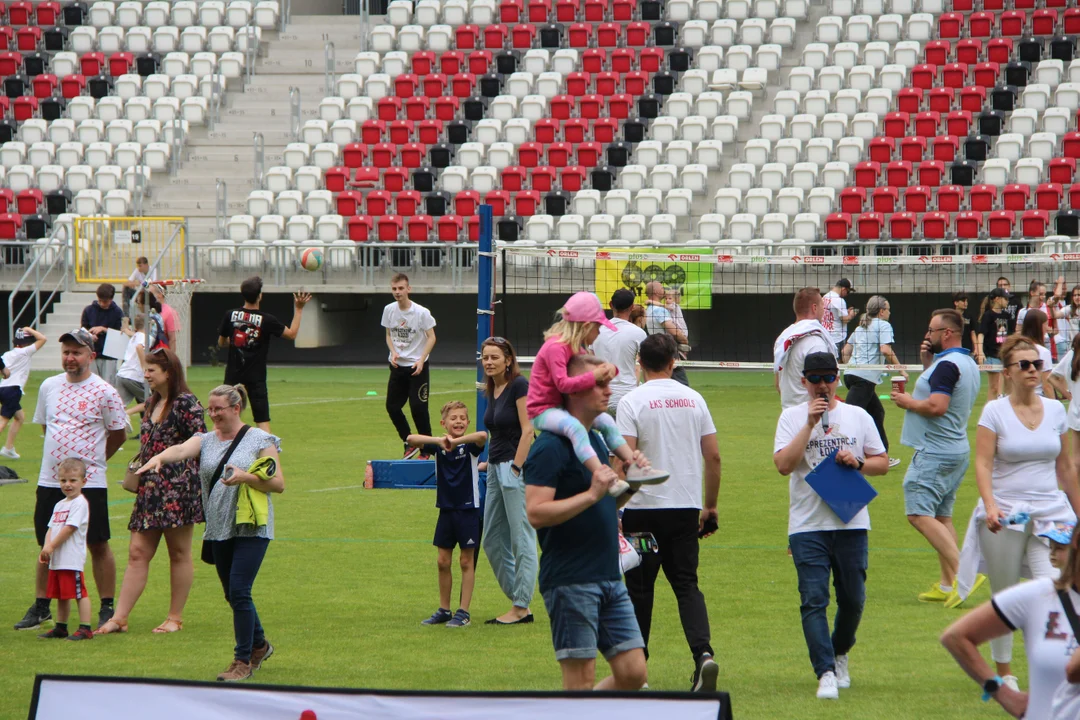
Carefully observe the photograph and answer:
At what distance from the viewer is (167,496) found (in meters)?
8.12

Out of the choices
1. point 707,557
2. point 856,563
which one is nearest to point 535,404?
point 856,563

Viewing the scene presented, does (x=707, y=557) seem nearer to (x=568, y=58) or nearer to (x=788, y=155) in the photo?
(x=788, y=155)

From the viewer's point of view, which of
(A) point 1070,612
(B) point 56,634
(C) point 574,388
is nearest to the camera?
(A) point 1070,612

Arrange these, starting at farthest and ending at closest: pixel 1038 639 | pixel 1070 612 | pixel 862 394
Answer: pixel 862 394 → pixel 1038 639 → pixel 1070 612

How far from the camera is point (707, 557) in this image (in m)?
10.4

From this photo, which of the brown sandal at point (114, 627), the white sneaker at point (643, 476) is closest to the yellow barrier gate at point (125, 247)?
the brown sandal at point (114, 627)

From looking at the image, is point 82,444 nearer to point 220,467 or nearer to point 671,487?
point 220,467

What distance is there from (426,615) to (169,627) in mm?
1579

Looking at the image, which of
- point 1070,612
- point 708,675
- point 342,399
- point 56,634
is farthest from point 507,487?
point 342,399

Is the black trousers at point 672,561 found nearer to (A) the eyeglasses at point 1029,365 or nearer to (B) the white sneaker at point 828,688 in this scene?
(B) the white sneaker at point 828,688

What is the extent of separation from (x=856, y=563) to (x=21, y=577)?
6157 mm

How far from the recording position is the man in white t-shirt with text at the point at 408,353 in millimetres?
14617

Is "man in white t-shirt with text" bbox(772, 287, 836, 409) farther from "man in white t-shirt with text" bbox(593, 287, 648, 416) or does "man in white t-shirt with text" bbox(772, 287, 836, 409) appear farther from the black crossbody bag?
the black crossbody bag

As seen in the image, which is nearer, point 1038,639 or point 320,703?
point 1038,639
